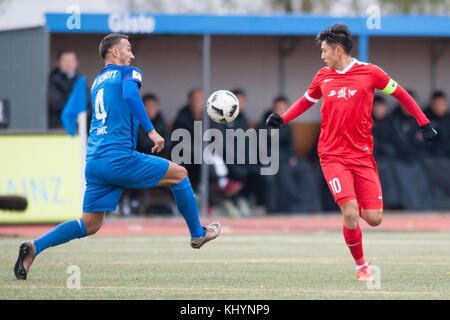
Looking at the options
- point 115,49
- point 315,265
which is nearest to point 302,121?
point 315,265

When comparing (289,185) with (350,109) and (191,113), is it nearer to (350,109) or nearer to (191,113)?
(191,113)

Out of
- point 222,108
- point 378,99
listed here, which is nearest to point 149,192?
point 378,99

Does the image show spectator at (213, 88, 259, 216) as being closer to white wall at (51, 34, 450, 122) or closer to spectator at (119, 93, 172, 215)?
spectator at (119, 93, 172, 215)

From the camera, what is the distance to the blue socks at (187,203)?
26.5 feet

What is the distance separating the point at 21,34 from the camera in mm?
16188

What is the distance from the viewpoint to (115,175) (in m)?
7.68

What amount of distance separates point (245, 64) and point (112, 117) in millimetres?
12456

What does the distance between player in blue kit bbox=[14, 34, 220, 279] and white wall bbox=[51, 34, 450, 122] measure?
36.7 feet

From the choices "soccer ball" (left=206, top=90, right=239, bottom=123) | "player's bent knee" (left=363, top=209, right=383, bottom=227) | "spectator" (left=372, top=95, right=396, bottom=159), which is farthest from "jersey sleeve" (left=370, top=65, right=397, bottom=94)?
"spectator" (left=372, top=95, right=396, bottom=159)

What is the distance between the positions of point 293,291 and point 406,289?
3.18ft

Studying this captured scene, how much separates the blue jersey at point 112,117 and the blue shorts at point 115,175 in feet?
0.27

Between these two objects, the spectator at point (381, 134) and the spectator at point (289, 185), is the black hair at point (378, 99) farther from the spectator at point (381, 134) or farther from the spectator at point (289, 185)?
the spectator at point (289, 185)
